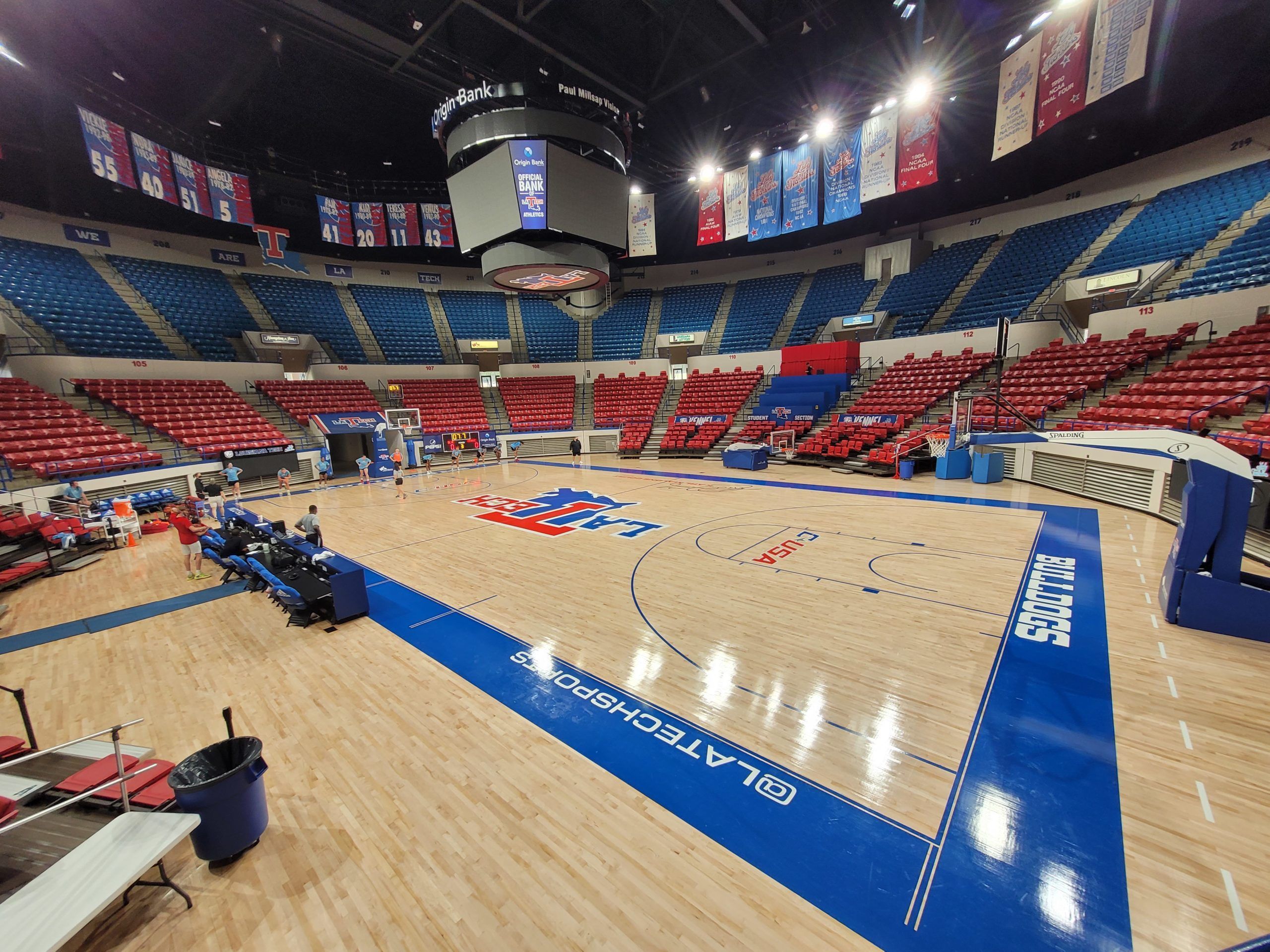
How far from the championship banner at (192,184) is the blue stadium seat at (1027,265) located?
25666mm

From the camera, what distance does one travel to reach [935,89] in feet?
42.1

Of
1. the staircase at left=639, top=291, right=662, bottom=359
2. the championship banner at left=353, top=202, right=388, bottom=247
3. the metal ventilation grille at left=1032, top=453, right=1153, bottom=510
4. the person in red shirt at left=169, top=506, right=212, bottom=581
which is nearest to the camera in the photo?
the person in red shirt at left=169, top=506, right=212, bottom=581

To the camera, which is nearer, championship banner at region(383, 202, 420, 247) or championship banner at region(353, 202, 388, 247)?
championship banner at region(353, 202, 388, 247)

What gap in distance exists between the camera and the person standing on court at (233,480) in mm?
13062

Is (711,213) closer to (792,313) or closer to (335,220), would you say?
(792,313)

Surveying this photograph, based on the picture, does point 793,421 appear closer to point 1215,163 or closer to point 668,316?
point 668,316

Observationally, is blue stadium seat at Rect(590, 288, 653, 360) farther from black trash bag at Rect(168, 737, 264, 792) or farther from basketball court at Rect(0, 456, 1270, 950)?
black trash bag at Rect(168, 737, 264, 792)

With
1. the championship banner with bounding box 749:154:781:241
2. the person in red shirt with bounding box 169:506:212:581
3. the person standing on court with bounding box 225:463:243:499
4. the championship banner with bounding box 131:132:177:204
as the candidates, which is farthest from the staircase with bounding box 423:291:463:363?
the person in red shirt with bounding box 169:506:212:581

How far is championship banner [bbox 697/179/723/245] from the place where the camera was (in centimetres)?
1705

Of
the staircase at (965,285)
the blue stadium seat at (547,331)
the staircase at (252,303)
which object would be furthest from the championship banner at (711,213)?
the staircase at (252,303)

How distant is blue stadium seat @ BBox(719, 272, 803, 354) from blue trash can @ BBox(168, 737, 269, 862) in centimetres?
2295

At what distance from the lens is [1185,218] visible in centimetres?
1477

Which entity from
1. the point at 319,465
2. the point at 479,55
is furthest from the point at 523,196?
the point at 319,465

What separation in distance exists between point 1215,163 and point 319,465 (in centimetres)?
3124
